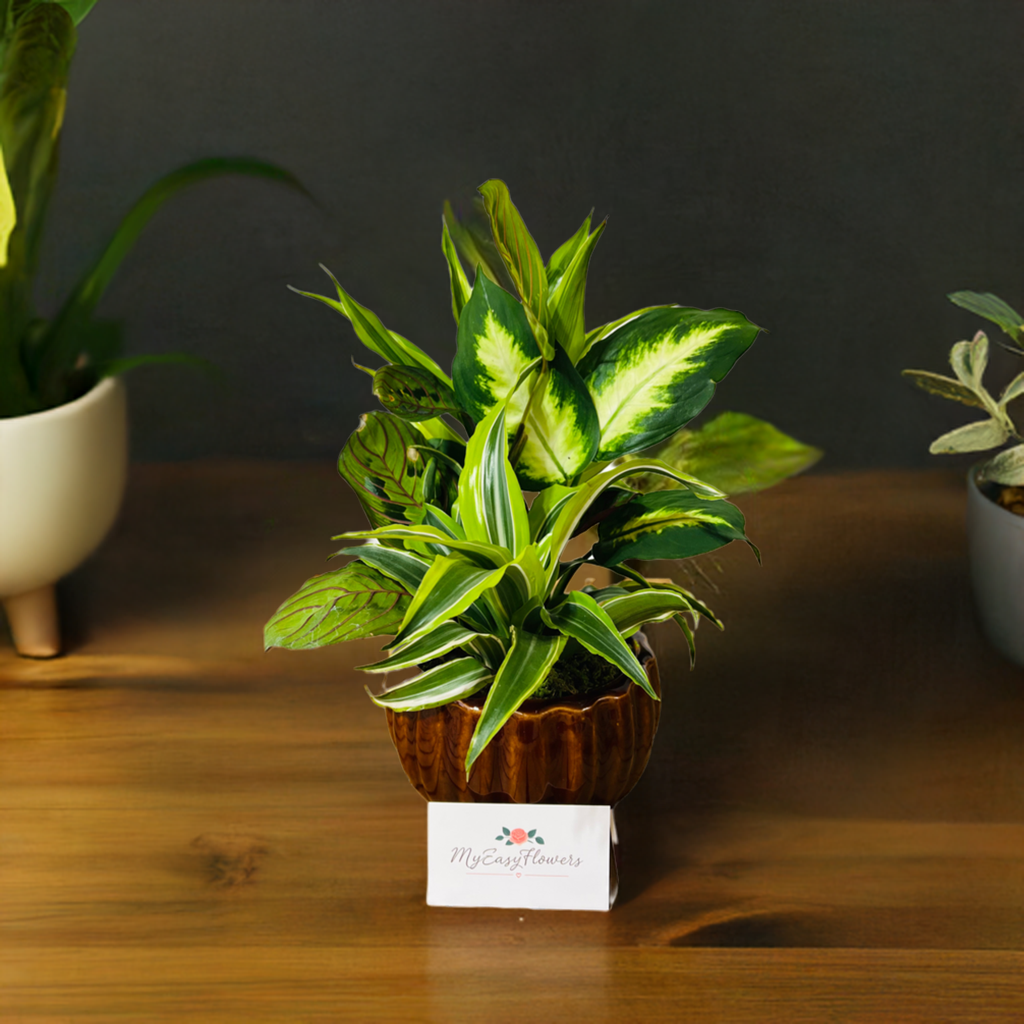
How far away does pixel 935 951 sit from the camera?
24.0 inches

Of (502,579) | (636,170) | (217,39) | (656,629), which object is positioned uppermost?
(217,39)

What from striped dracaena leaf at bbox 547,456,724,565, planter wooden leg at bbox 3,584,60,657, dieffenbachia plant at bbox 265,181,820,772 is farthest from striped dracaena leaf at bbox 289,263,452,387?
planter wooden leg at bbox 3,584,60,657

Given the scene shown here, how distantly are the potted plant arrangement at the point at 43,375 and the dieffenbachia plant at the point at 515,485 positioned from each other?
0.30m

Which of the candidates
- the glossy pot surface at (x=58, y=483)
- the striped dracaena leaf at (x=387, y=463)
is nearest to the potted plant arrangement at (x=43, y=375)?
the glossy pot surface at (x=58, y=483)

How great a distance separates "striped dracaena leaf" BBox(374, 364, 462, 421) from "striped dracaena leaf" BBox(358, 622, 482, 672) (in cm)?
12

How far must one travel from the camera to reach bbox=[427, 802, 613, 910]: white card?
1.99 ft

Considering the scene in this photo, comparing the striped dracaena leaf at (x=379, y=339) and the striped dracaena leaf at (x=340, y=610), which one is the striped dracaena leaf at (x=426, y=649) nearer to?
the striped dracaena leaf at (x=340, y=610)

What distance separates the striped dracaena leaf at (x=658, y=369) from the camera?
552 mm

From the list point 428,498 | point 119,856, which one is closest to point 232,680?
point 119,856

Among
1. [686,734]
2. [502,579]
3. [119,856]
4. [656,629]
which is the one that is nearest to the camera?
[502,579]

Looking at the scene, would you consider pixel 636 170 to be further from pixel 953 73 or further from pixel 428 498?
pixel 428 498

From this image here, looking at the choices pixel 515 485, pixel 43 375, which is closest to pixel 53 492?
pixel 43 375

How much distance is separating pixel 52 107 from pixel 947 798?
843 mm

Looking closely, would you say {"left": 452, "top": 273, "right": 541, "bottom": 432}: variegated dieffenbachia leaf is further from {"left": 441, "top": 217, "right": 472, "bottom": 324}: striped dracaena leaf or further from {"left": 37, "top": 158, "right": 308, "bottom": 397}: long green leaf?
{"left": 37, "top": 158, "right": 308, "bottom": 397}: long green leaf
